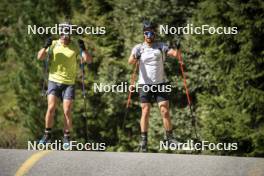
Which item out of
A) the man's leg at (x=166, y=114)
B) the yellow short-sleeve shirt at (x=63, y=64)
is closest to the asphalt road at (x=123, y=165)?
the man's leg at (x=166, y=114)

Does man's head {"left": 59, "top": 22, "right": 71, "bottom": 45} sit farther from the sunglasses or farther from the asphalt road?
the asphalt road

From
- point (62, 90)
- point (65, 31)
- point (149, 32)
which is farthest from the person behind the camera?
point (62, 90)

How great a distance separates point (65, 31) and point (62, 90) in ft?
3.10

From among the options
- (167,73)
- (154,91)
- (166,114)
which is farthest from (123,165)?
(167,73)

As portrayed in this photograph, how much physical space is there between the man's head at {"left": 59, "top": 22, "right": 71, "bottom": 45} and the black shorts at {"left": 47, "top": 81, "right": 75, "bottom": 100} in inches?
26.7

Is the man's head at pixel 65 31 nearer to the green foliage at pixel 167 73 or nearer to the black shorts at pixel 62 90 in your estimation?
the black shorts at pixel 62 90

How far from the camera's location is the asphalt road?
8367 mm

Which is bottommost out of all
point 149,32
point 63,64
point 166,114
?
point 166,114

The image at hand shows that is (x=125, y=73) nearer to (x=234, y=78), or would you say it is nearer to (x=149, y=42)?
(x=234, y=78)

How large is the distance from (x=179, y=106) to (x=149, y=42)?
802 cm

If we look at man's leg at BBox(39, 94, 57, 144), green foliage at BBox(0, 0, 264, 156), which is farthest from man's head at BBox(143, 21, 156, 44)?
green foliage at BBox(0, 0, 264, 156)

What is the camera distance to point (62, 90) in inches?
493

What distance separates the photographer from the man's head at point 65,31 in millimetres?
12266

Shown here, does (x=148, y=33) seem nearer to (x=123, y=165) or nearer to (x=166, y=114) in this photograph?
(x=166, y=114)
